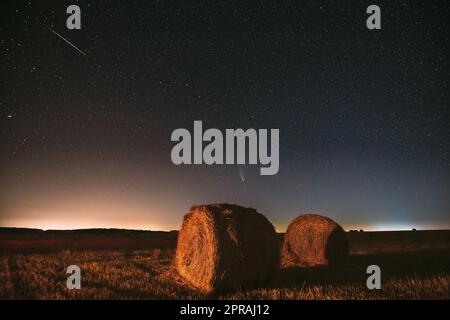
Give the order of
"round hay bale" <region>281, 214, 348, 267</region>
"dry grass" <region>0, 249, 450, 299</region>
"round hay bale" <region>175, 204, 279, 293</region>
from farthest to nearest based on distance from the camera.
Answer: "round hay bale" <region>281, 214, 348, 267</region> < "round hay bale" <region>175, 204, 279, 293</region> < "dry grass" <region>0, 249, 450, 299</region>

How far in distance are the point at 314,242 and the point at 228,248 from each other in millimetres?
6631

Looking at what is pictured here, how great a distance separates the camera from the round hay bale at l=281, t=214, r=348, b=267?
48.7ft

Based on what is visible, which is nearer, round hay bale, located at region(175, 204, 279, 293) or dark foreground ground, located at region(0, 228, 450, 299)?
dark foreground ground, located at region(0, 228, 450, 299)

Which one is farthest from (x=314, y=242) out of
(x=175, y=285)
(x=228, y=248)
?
(x=175, y=285)

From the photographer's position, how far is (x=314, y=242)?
15.1 m

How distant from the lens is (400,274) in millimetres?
10805

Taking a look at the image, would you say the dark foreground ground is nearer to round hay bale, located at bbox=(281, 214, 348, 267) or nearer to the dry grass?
Result: the dry grass

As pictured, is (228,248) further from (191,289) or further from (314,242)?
(314,242)

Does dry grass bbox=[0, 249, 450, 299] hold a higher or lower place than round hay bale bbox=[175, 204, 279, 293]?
lower

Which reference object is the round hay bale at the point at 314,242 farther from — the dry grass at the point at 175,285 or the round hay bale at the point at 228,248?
the round hay bale at the point at 228,248

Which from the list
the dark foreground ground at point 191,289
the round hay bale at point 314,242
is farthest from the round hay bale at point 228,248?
the round hay bale at point 314,242

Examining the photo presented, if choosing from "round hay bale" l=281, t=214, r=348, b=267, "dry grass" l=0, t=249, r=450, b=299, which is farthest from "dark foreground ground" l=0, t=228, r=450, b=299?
"round hay bale" l=281, t=214, r=348, b=267

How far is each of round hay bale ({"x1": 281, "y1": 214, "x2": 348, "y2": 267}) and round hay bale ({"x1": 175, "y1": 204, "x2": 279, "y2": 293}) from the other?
190 inches
